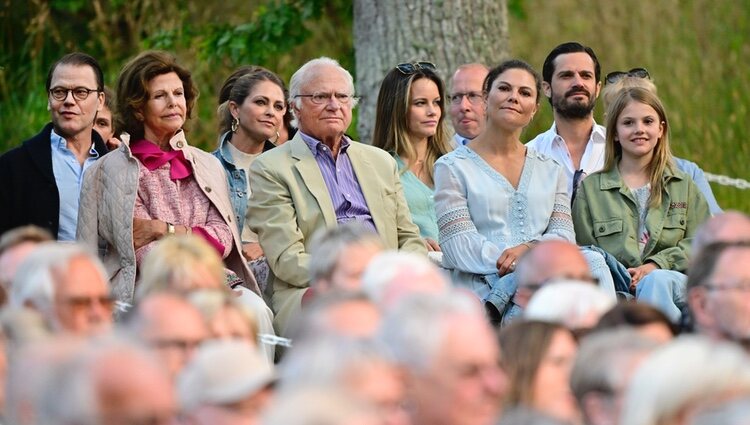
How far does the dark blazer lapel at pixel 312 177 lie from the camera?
7.24m

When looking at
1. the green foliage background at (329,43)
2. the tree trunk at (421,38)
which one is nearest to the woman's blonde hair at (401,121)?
the tree trunk at (421,38)

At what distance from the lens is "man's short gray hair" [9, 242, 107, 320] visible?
5.11 m

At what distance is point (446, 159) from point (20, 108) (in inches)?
243

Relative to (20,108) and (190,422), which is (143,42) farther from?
(190,422)

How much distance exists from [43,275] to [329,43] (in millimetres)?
8231

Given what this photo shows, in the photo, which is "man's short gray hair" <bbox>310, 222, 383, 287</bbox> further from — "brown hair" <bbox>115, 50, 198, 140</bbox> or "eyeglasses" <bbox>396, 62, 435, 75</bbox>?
"eyeglasses" <bbox>396, 62, 435, 75</bbox>

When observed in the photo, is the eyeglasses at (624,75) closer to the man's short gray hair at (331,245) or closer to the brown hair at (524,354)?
the man's short gray hair at (331,245)

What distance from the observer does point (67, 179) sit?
293 inches

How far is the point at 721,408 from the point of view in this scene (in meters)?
3.41

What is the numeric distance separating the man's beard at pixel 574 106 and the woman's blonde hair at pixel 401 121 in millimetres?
736

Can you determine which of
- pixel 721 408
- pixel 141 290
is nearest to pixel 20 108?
pixel 141 290

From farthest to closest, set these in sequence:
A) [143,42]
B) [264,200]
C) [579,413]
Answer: [143,42] → [264,200] → [579,413]

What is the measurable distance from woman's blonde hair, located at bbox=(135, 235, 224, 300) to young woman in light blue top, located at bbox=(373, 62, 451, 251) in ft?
8.59

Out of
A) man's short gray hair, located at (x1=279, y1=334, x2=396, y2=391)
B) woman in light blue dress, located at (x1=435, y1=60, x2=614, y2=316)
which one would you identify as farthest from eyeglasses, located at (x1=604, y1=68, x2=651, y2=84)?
A: man's short gray hair, located at (x1=279, y1=334, x2=396, y2=391)
